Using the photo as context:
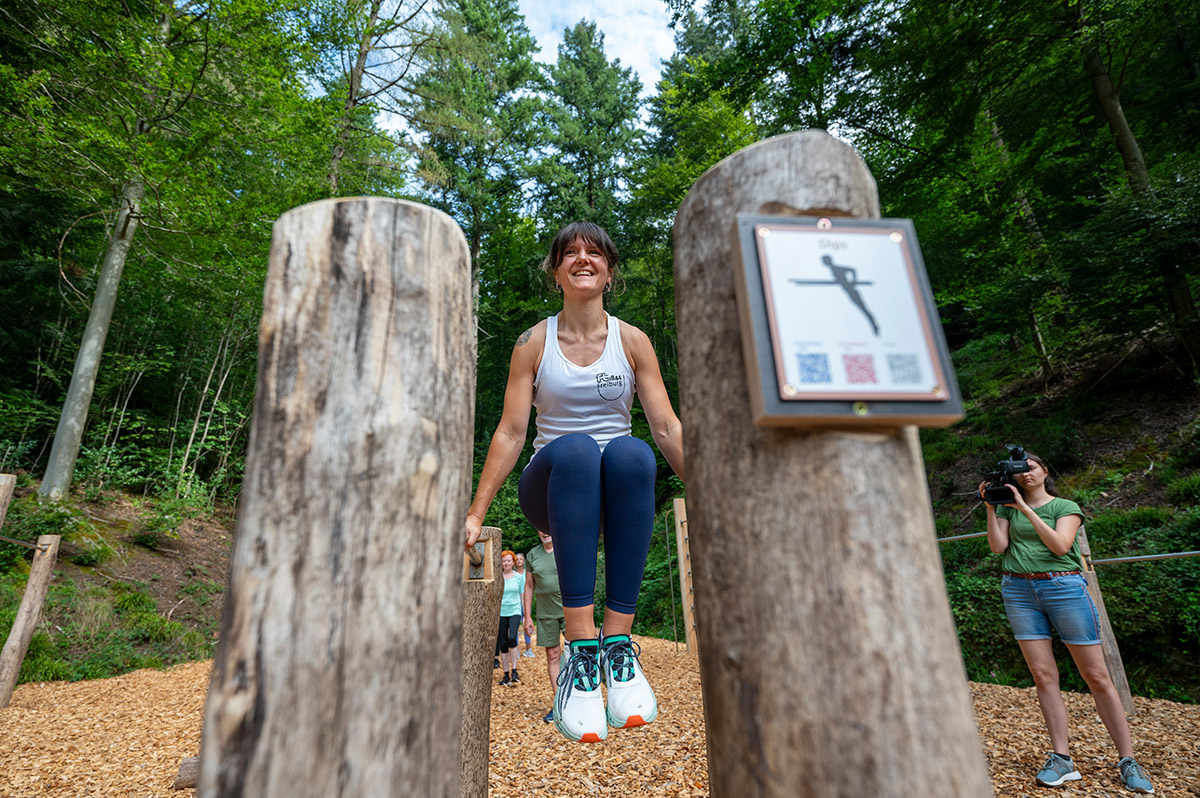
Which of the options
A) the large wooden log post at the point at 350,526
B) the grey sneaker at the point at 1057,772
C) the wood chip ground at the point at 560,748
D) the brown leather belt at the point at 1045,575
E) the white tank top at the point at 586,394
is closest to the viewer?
the large wooden log post at the point at 350,526

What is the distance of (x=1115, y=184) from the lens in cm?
854

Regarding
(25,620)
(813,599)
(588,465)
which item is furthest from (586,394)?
(25,620)

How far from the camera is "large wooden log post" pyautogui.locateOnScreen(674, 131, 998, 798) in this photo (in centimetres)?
82

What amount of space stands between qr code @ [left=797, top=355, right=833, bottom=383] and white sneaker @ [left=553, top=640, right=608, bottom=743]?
4.01ft

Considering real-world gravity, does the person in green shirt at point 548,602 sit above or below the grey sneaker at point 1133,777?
above

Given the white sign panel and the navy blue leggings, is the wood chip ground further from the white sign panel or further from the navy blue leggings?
the white sign panel

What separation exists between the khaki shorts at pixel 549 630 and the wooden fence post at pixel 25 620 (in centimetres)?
458

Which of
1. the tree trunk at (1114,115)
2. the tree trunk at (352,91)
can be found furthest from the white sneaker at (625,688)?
the tree trunk at (352,91)

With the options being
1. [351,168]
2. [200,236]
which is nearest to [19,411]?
[200,236]

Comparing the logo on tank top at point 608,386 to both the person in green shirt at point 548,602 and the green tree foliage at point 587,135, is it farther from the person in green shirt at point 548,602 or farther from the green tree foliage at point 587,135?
the green tree foliage at point 587,135

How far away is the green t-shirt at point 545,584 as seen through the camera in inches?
266

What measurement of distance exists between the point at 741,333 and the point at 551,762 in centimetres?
410

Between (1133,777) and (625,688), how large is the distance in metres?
3.39

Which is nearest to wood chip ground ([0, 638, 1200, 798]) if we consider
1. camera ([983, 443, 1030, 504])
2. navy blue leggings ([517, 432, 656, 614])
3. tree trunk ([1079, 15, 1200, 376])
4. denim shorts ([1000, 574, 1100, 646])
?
denim shorts ([1000, 574, 1100, 646])
